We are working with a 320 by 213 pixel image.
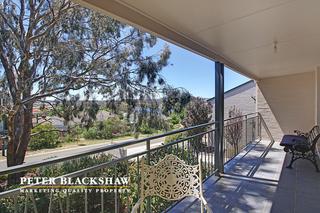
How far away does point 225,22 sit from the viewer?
2.43 metres

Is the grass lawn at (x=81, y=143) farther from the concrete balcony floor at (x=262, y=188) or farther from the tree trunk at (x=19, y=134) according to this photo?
the concrete balcony floor at (x=262, y=188)

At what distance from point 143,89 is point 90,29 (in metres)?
2.45

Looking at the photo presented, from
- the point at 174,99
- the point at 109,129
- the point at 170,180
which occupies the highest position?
the point at 174,99

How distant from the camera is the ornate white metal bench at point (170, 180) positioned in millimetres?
1960

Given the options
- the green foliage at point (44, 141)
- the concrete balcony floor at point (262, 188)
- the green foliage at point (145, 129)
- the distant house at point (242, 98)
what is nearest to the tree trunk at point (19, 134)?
the green foliage at point (44, 141)

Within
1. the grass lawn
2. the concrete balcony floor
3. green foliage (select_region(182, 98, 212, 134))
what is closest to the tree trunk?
the grass lawn

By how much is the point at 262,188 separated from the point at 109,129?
6.97 meters

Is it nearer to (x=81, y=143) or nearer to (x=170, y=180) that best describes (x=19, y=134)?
(x=81, y=143)

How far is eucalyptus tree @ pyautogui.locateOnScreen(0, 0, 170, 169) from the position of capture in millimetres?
6879

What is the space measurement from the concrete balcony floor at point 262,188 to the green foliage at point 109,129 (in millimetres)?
4939

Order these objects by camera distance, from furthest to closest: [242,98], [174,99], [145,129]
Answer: [242,98] < [145,129] < [174,99]

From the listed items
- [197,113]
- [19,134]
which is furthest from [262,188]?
[197,113]

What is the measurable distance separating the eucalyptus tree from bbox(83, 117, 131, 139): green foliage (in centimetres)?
122

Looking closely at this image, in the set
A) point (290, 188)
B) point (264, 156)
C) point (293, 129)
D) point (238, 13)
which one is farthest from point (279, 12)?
point (293, 129)
